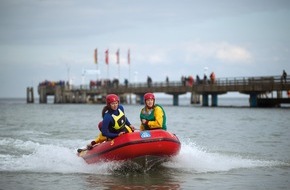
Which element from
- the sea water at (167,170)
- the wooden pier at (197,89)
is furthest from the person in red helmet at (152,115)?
the wooden pier at (197,89)

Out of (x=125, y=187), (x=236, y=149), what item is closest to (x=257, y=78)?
(x=236, y=149)

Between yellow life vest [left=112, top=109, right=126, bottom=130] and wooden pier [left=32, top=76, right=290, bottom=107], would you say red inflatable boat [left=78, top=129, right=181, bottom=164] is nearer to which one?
yellow life vest [left=112, top=109, right=126, bottom=130]

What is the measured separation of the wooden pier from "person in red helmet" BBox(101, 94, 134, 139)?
121ft

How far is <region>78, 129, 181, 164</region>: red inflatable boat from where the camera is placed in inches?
489

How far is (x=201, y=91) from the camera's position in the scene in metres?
58.6

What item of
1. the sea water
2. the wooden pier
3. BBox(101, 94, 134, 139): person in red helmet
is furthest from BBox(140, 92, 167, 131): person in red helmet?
the wooden pier

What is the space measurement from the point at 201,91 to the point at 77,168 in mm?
45473

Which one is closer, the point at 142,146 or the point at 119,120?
the point at 142,146

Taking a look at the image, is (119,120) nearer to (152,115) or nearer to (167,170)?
(152,115)

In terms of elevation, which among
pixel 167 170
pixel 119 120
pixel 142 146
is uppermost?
pixel 119 120

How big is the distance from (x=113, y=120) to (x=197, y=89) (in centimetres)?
4646

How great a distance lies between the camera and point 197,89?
5906 centimetres

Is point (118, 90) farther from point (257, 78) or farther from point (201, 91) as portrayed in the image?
point (257, 78)

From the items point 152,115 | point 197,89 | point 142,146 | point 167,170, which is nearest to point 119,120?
point 152,115
